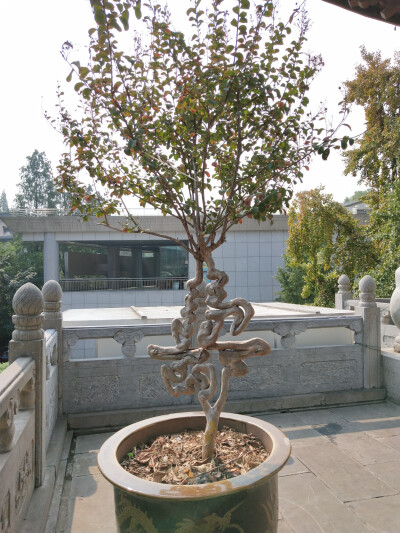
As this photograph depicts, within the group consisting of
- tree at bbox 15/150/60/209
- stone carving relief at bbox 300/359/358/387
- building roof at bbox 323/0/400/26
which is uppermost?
tree at bbox 15/150/60/209

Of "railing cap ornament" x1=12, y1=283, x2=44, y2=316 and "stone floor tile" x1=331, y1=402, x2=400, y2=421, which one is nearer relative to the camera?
"railing cap ornament" x1=12, y1=283, x2=44, y2=316

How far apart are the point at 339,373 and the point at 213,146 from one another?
3.98 metres

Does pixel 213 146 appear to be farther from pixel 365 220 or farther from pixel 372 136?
pixel 365 220

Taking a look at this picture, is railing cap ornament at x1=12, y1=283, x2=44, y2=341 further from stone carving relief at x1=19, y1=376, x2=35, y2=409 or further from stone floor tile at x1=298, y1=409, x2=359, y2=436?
stone floor tile at x1=298, y1=409, x2=359, y2=436

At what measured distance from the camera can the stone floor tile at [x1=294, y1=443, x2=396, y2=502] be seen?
3.14 metres

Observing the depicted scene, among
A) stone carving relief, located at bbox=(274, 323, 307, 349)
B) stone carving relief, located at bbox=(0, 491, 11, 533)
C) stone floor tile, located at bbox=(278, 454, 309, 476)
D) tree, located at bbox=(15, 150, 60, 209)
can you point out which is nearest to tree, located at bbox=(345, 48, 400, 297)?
stone carving relief, located at bbox=(274, 323, 307, 349)

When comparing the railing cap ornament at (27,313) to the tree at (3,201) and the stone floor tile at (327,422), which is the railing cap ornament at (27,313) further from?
the tree at (3,201)

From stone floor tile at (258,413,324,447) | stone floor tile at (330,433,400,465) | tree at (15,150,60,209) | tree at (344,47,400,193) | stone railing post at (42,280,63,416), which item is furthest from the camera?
tree at (15,150,60,209)

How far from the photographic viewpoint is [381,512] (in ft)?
9.39

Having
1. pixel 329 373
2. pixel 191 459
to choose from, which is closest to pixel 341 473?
pixel 191 459

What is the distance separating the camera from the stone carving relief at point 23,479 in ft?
7.70

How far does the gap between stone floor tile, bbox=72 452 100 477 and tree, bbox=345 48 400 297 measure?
7434 millimetres

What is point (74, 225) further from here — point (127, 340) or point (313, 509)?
point (313, 509)

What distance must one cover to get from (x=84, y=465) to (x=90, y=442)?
0.52 m
